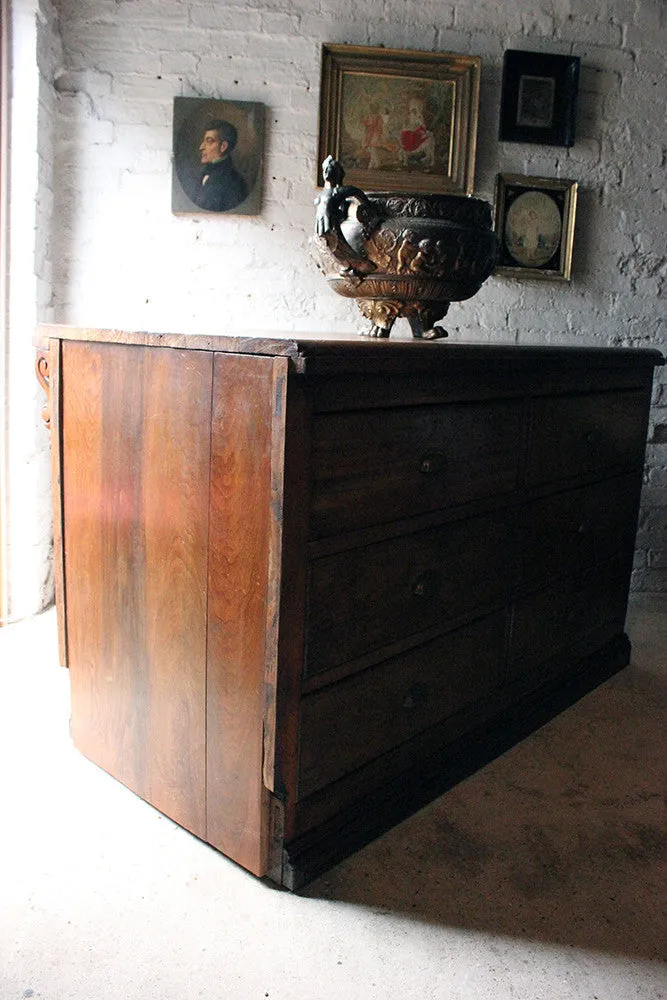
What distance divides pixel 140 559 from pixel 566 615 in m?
1.22

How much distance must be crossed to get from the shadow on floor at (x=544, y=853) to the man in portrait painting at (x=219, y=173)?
194cm

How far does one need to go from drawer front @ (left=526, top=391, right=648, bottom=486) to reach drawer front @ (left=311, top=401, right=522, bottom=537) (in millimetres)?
114

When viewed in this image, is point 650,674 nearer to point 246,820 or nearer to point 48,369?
point 246,820

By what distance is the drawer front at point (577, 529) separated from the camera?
2.20 m

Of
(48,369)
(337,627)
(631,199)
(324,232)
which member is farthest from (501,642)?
(631,199)

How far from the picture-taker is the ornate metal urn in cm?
186

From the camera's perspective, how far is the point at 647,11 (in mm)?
3123

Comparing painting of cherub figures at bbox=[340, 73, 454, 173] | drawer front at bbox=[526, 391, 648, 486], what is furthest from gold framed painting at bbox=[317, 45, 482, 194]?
drawer front at bbox=[526, 391, 648, 486]

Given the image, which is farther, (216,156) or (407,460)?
(216,156)

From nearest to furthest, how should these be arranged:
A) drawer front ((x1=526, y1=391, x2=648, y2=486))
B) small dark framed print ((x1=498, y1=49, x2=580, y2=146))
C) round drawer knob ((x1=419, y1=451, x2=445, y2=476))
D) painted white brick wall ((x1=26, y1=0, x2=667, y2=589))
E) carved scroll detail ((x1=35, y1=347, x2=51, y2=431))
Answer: round drawer knob ((x1=419, y1=451, x2=445, y2=476)) → carved scroll detail ((x1=35, y1=347, x2=51, y2=431)) → drawer front ((x1=526, y1=391, x2=648, y2=486)) → painted white brick wall ((x1=26, y1=0, x2=667, y2=589)) → small dark framed print ((x1=498, y1=49, x2=580, y2=146))

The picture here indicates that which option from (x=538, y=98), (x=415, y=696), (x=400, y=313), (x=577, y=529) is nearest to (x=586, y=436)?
(x=577, y=529)

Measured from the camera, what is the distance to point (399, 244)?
187 cm

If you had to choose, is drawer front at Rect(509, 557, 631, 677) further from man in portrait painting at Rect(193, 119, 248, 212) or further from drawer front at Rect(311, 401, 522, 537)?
man in portrait painting at Rect(193, 119, 248, 212)

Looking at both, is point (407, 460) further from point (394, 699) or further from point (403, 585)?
point (394, 699)
